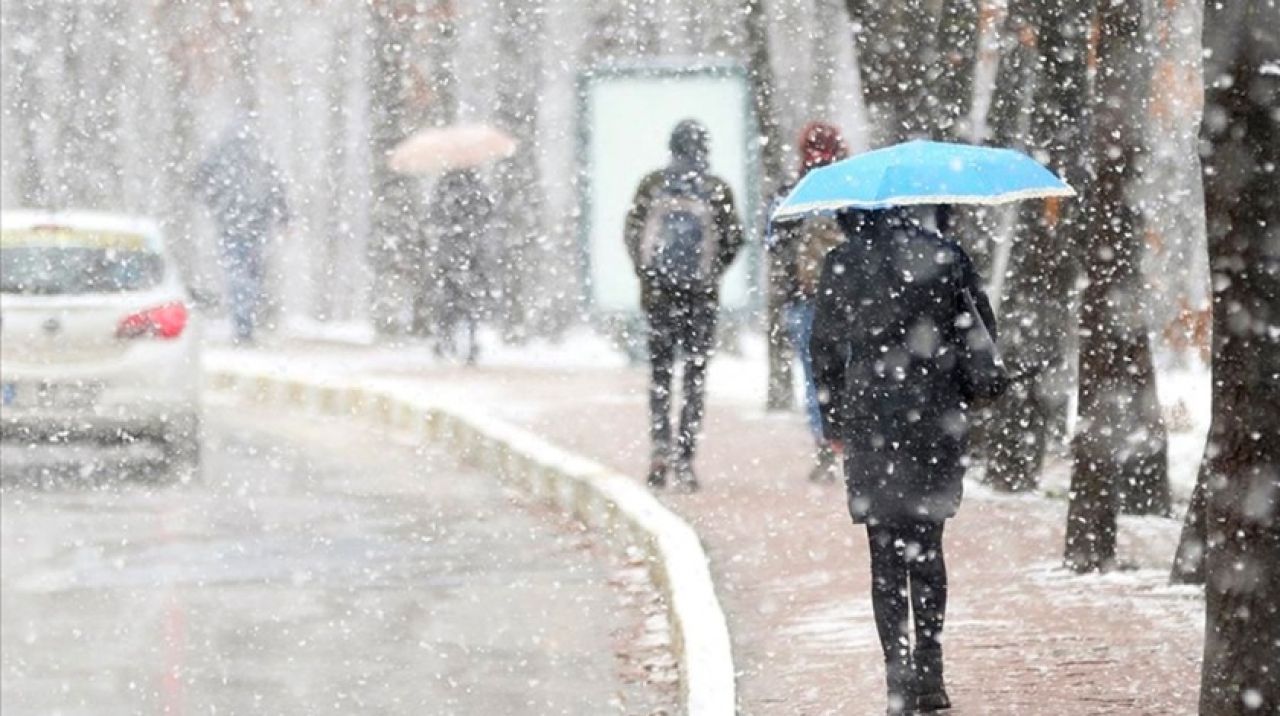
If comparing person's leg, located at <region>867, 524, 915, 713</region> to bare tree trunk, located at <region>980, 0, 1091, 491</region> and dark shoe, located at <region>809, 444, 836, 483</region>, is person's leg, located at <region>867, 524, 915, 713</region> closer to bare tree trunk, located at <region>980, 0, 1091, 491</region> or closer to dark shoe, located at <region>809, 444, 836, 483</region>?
bare tree trunk, located at <region>980, 0, 1091, 491</region>

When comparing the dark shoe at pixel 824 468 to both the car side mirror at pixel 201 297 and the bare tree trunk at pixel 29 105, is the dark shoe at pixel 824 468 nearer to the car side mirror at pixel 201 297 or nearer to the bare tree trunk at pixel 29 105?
the car side mirror at pixel 201 297

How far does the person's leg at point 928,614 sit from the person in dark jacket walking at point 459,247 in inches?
658

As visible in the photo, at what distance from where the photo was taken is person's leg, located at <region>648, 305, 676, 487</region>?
591 inches

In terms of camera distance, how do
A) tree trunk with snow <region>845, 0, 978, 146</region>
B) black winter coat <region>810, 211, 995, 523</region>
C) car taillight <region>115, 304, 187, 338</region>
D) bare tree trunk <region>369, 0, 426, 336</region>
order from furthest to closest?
1. bare tree trunk <region>369, 0, 426, 336</region>
2. car taillight <region>115, 304, 187, 338</region>
3. tree trunk with snow <region>845, 0, 978, 146</region>
4. black winter coat <region>810, 211, 995, 523</region>

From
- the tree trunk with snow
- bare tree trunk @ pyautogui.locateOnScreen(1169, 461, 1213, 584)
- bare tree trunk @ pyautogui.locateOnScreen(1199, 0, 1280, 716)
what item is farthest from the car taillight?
bare tree trunk @ pyautogui.locateOnScreen(1199, 0, 1280, 716)

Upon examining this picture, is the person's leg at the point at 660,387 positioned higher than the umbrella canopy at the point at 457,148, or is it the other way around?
the umbrella canopy at the point at 457,148

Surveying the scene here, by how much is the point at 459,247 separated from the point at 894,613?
17505 millimetres

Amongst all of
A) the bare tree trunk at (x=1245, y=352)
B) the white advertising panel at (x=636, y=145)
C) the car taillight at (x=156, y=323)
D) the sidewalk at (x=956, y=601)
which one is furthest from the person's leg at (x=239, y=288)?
the bare tree trunk at (x=1245, y=352)

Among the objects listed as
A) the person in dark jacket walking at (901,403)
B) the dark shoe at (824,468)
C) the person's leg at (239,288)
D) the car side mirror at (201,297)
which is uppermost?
the person in dark jacket walking at (901,403)

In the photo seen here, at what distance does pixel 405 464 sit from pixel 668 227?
3378 mm

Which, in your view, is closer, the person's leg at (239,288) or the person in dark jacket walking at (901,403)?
the person in dark jacket walking at (901,403)

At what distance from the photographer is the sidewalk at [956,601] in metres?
9.05

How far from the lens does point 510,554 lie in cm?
1354

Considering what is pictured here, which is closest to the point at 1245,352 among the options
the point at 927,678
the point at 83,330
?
the point at 927,678
